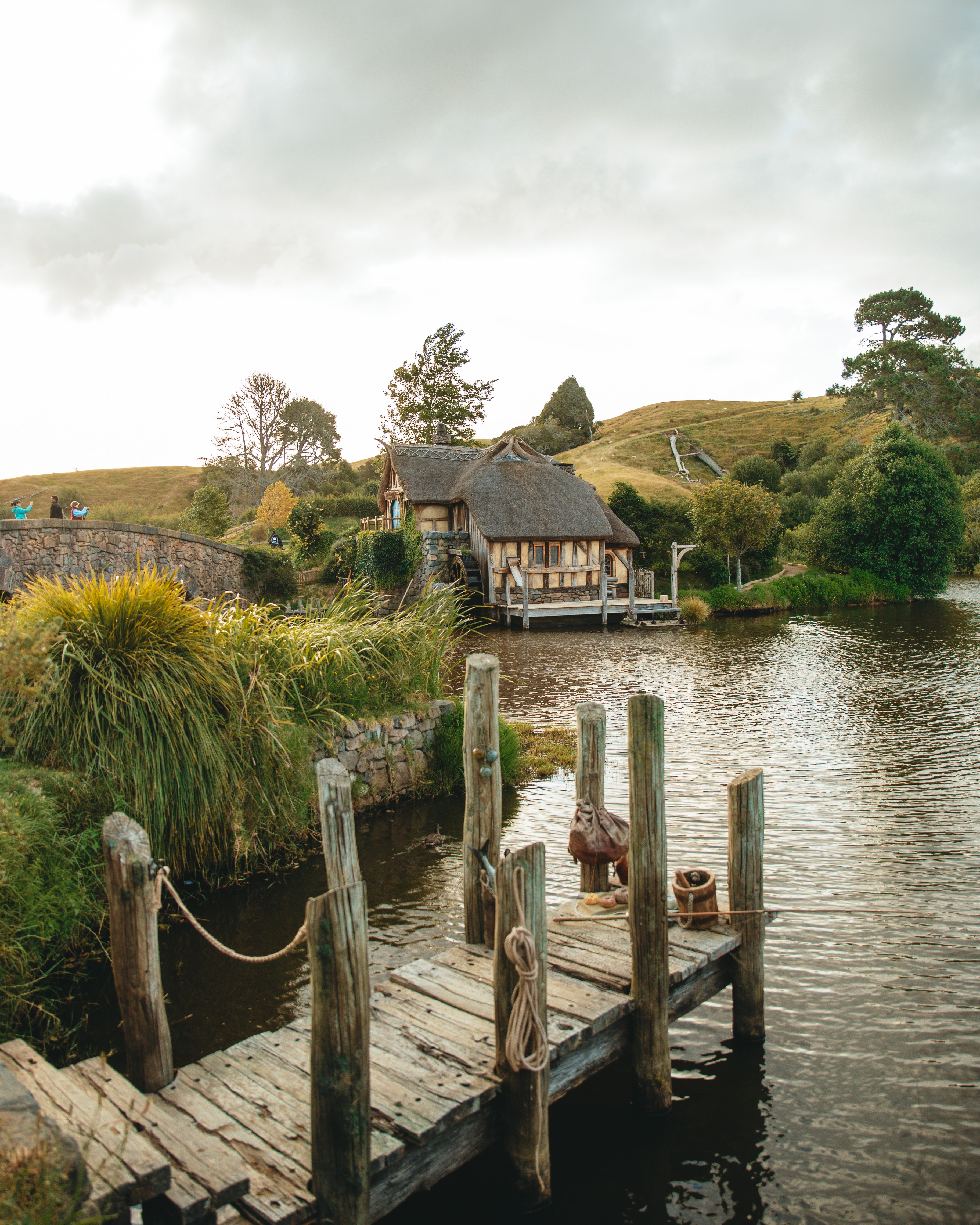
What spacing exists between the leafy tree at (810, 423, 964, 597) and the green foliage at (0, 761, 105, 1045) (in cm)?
4050

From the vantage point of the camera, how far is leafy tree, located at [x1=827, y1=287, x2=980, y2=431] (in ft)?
191

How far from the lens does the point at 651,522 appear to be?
40688 millimetres

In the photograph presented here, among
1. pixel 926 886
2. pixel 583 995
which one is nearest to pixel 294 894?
pixel 583 995

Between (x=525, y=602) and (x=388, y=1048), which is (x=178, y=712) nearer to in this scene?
(x=388, y=1048)

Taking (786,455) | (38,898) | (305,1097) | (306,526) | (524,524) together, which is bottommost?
(305,1097)

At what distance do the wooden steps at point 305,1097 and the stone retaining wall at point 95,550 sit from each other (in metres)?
14.2

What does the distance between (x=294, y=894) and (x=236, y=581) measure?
74.4ft

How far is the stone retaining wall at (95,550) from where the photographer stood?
66.7 ft

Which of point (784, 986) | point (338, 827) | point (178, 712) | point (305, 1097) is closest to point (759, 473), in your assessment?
point (784, 986)

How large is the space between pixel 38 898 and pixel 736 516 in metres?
35.5

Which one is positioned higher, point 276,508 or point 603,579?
point 276,508

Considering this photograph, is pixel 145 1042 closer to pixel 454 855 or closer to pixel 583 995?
pixel 583 995

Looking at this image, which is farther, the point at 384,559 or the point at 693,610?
the point at 384,559

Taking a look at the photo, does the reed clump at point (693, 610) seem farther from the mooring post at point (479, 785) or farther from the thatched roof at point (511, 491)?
the mooring post at point (479, 785)
